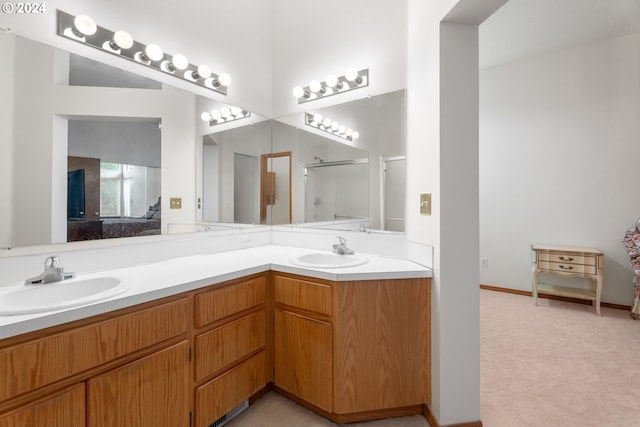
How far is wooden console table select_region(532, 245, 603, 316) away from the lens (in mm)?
2906

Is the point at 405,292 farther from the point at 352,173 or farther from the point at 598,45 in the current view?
the point at 598,45

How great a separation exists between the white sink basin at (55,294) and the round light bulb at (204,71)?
1.49 m

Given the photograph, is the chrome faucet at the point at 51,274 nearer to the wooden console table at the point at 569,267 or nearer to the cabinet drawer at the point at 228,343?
the cabinet drawer at the point at 228,343

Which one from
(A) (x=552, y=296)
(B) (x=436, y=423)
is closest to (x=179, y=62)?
(B) (x=436, y=423)

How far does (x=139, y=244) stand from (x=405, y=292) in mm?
1560

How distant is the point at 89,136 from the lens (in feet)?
4.76

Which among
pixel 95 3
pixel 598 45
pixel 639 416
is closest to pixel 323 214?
pixel 95 3

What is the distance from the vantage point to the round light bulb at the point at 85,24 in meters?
1.41

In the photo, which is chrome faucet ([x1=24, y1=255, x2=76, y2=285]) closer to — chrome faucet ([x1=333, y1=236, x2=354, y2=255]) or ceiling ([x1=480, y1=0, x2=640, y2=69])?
chrome faucet ([x1=333, y1=236, x2=354, y2=255])

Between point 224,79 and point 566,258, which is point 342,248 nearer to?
point 224,79

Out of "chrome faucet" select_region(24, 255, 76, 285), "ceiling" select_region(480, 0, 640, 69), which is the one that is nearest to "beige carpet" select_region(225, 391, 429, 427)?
"chrome faucet" select_region(24, 255, 76, 285)

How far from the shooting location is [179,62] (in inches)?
72.6

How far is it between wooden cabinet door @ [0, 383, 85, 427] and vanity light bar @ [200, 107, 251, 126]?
5.65 ft

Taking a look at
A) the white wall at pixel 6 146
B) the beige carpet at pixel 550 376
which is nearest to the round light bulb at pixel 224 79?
the white wall at pixel 6 146
